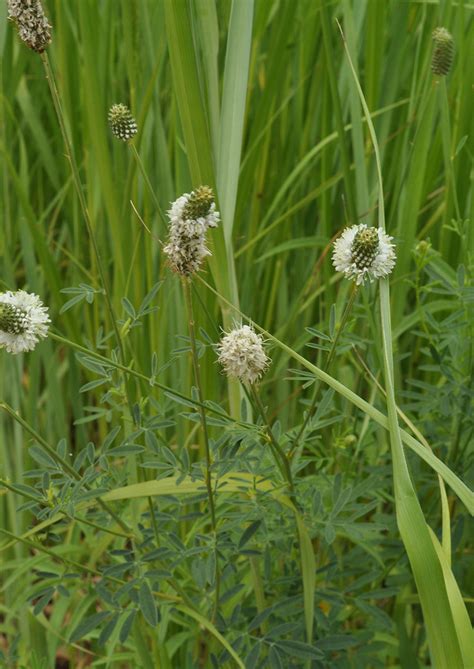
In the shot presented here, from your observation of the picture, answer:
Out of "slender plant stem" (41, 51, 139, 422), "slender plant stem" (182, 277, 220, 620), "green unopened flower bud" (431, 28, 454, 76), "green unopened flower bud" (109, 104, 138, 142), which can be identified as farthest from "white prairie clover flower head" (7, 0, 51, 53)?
"green unopened flower bud" (431, 28, 454, 76)

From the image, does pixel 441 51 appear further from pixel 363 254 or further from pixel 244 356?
pixel 244 356

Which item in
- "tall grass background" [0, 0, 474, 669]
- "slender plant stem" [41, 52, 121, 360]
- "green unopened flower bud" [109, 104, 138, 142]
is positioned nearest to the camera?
"slender plant stem" [41, 52, 121, 360]

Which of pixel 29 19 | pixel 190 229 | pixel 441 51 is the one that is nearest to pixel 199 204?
pixel 190 229

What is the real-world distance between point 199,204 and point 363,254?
204mm

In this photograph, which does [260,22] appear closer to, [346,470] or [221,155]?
[221,155]

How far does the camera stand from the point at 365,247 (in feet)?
3.33

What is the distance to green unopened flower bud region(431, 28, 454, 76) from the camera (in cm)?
141

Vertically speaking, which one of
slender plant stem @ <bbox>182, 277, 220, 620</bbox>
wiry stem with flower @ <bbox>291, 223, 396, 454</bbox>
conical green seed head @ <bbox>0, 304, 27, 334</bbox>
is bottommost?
slender plant stem @ <bbox>182, 277, 220, 620</bbox>

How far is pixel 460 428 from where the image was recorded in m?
1.46

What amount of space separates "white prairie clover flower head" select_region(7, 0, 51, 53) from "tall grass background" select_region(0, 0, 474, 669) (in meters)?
0.25

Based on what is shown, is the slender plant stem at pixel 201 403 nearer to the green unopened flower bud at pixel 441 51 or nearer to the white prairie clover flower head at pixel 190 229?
the white prairie clover flower head at pixel 190 229

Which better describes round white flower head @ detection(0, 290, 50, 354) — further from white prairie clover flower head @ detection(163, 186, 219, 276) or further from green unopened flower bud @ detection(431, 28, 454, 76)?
green unopened flower bud @ detection(431, 28, 454, 76)

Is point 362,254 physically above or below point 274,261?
below

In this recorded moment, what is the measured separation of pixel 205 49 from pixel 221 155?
0.19 metres
